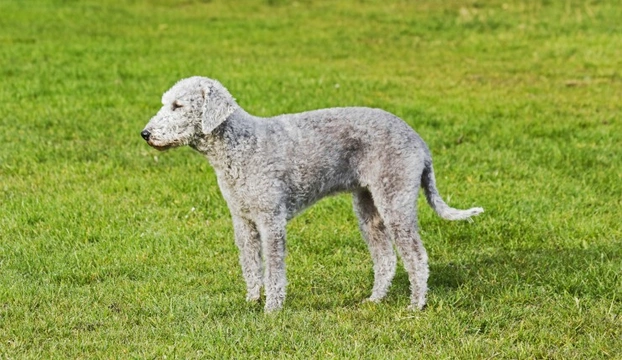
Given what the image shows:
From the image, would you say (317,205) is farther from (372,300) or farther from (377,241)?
(372,300)

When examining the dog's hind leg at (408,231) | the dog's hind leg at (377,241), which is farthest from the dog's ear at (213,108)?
the dog's hind leg at (377,241)

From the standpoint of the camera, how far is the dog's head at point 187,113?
573 centimetres

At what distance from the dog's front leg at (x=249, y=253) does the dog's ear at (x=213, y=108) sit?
2.60ft

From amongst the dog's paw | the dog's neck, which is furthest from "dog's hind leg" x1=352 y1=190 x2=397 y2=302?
the dog's neck

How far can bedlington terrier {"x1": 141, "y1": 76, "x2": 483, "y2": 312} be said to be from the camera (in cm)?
586

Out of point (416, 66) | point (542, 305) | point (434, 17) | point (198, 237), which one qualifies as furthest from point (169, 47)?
point (542, 305)

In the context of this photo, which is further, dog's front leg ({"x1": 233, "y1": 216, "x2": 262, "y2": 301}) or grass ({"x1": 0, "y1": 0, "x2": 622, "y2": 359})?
dog's front leg ({"x1": 233, "y1": 216, "x2": 262, "y2": 301})

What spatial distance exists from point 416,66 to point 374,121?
10.1 meters

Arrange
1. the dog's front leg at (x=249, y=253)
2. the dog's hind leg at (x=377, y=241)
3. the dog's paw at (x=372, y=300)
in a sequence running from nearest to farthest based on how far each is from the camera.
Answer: the dog's front leg at (x=249, y=253) → the dog's paw at (x=372, y=300) → the dog's hind leg at (x=377, y=241)

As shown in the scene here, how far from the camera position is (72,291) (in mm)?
6602

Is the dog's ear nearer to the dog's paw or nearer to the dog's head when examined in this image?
the dog's head

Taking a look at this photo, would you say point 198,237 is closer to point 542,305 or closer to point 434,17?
point 542,305

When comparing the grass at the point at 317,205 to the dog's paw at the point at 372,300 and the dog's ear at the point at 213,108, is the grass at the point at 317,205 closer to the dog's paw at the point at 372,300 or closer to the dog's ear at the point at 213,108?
the dog's paw at the point at 372,300

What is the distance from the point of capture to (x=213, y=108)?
577cm
